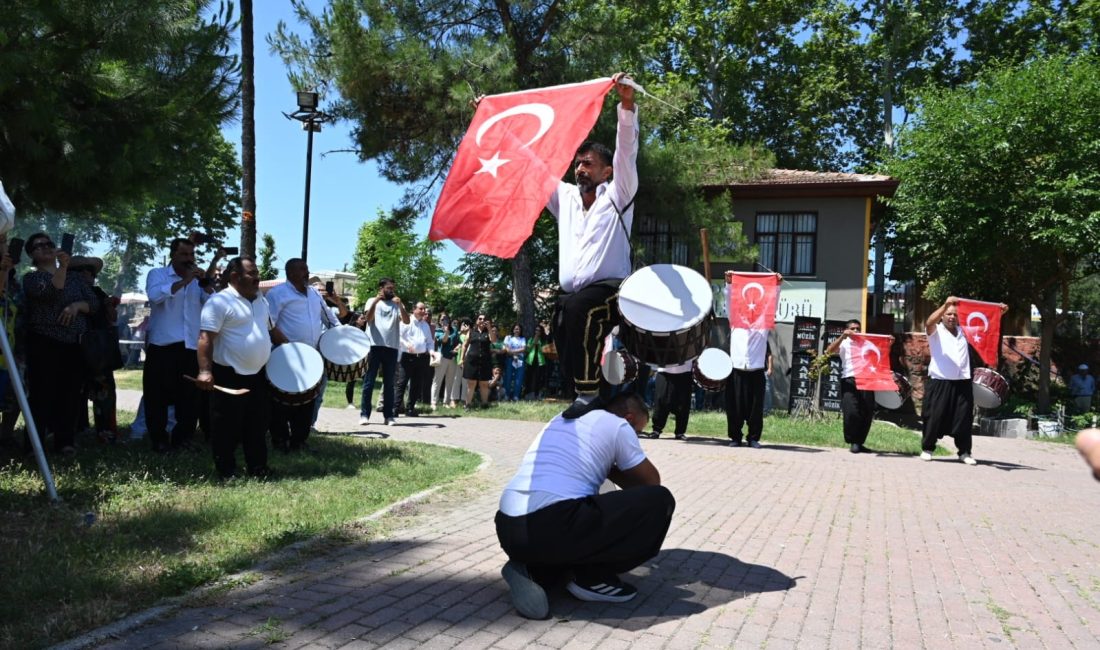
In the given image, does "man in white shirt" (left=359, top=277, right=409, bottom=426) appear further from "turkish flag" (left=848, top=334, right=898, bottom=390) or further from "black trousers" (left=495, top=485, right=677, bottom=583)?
"black trousers" (left=495, top=485, right=677, bottom=583)

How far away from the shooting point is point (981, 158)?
23.2 meters

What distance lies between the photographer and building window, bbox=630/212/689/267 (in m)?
23.2

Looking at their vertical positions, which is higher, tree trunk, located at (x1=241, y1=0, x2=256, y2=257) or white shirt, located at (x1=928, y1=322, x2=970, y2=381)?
tree trunk, located at (x1=241, y1=0, x2=256, y2=257)

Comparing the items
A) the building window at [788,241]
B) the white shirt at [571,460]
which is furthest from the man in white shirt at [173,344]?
the building window at [788,241]

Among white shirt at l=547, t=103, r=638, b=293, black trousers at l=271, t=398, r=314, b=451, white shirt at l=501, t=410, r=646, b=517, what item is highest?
white shirt at l=547, t=103, r=638, b=293

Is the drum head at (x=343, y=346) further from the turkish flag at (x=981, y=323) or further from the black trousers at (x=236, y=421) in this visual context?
the turkish flag at (x=981, y=323)

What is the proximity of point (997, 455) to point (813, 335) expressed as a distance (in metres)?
9.61

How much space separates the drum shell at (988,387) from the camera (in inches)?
490

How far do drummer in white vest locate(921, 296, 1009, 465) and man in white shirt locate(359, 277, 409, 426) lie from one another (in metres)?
7.73

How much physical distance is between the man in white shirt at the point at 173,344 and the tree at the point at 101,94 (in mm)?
973

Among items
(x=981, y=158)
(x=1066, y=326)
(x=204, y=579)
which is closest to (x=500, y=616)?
(x=204, y=579)

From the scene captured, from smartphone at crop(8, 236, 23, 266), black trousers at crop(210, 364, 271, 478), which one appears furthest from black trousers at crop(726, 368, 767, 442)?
smartphone at crop(8, 236, 23, 266)

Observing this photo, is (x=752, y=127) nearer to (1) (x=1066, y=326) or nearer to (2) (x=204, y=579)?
(1) (x=1066, y=326)

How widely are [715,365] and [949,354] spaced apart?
3.24 m
